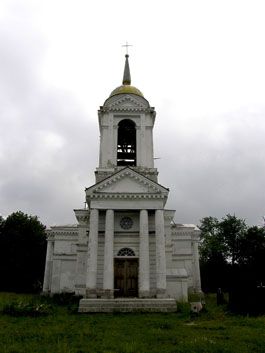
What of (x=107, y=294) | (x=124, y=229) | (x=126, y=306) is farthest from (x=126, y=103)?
(x=126, y=306)

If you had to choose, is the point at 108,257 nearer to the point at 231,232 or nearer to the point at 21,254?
the point at 21,254

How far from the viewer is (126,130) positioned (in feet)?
92.7

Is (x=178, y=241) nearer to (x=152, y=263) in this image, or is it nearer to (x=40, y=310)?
(x=152, y=263)

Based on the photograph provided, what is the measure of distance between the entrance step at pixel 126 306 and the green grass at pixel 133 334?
1.42m

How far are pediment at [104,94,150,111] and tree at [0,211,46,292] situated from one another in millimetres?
24645

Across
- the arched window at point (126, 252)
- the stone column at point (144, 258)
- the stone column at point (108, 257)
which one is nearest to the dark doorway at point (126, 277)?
the arched window at point (126, 252)

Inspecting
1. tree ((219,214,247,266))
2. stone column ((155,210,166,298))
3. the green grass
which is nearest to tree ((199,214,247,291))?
→ tree ((219,214,247,266))

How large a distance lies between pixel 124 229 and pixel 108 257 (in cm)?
264

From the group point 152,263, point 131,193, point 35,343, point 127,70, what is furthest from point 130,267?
point 127,70

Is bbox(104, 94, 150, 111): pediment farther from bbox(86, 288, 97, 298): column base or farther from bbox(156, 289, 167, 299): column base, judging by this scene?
bbox(156, 289, 167, 299): column base

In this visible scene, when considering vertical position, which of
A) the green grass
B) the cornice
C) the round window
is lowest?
the green grass

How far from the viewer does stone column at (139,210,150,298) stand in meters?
21.0

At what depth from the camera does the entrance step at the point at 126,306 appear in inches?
704

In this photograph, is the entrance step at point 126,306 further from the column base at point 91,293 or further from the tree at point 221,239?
the tree at point 221,239
